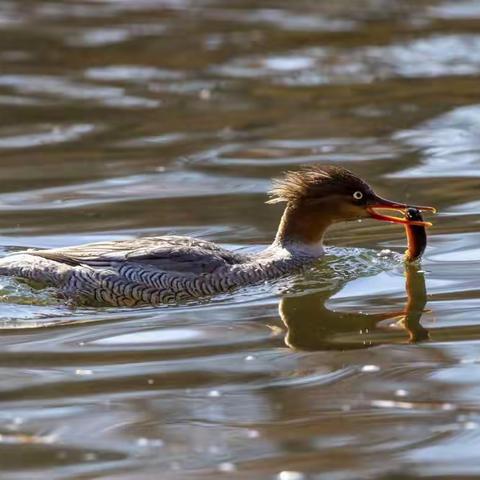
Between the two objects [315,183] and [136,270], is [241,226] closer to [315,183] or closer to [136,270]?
[315,183]

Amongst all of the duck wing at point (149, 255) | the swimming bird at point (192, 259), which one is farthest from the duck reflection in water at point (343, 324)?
the duck wing at point (149, 255)

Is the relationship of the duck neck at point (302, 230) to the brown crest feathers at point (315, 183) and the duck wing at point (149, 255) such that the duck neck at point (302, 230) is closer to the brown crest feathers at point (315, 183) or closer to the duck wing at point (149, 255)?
the brown crest feathers at point (315, 183)

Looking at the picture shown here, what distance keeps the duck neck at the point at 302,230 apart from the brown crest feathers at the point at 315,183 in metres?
0.10

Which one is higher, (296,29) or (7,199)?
(296,29)

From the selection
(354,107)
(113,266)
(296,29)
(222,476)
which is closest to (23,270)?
(113,266)

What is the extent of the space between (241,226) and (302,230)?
121 cm

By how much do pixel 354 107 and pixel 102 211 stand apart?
453 cm

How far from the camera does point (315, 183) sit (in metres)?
11.2

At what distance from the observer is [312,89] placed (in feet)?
57.1

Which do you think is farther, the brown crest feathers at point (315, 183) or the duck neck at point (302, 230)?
the duck neck at point (302, 230)

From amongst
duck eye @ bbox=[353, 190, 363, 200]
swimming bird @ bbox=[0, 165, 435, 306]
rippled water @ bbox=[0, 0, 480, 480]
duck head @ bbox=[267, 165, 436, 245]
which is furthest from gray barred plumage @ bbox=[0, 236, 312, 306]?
duck eye @ bbox=[353, 190, 363, 200]

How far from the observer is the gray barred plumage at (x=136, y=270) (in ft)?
34.2

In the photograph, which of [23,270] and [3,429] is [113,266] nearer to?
[23,270]

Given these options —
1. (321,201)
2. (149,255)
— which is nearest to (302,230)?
(321,201)
